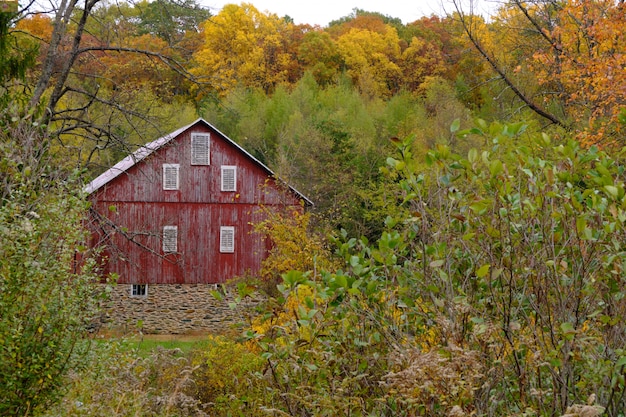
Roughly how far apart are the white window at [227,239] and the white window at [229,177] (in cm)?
157

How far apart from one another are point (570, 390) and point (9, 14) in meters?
13.8

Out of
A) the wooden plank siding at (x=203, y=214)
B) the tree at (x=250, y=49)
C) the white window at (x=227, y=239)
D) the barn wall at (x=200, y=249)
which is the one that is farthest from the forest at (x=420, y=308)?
the tree at (x=250, y=49)

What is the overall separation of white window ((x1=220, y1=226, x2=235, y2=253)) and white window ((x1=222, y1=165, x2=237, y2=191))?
5.16ft

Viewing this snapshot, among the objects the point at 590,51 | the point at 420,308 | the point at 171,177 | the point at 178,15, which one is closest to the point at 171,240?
the point at 171,177

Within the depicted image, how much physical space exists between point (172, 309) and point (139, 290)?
4.95 ft

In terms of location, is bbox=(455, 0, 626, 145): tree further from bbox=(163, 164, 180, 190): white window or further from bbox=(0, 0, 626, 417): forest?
bbox=(163, 164, 180, 190): white window

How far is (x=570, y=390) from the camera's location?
15.0 feet

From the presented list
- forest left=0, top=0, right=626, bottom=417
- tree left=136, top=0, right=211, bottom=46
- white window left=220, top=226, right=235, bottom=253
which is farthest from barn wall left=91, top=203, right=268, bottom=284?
forest left=0, top=0, right=626, bottom=417

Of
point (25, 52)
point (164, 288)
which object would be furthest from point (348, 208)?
point (25, 52)

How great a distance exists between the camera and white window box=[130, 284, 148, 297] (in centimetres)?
3188

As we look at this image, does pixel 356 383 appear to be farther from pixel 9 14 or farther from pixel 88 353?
pixel 9 14

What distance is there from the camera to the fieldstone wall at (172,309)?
104 feet

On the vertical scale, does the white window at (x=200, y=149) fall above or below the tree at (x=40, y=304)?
above

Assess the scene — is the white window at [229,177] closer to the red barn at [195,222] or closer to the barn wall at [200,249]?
the red barn at [195,222]
